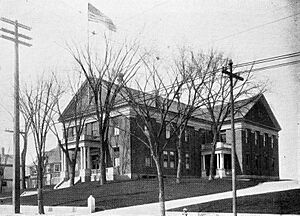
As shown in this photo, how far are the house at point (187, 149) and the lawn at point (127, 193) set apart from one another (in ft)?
17.6

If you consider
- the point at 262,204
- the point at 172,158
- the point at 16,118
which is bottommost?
the point at 262,204

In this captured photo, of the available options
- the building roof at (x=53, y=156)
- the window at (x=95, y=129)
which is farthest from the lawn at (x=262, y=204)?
the building roof at (x=53, y=156)

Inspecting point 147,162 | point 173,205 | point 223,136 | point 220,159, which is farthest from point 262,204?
point 223,136

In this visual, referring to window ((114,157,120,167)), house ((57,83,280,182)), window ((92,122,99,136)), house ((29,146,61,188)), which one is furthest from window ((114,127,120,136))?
house ((29,146,61,188))

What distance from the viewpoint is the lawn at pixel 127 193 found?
973 inches

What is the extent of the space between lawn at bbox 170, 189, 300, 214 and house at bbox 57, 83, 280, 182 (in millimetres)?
12484

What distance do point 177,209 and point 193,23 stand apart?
853 cm

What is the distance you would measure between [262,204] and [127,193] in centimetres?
977

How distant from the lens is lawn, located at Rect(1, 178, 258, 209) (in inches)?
973

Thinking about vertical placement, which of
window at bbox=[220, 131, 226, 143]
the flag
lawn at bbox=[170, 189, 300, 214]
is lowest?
lawn at bbox=[170, 189, 300, 214]

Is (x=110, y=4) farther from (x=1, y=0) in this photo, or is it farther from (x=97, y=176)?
(x=97, y=176)

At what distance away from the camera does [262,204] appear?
18.9 metres

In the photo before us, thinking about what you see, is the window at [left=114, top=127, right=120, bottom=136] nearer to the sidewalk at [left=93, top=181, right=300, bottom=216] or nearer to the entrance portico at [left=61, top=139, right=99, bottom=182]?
the entrance portico at [left=61, top=139, right=99, bottom=182]

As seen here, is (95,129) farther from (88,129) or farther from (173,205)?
(173,205)
